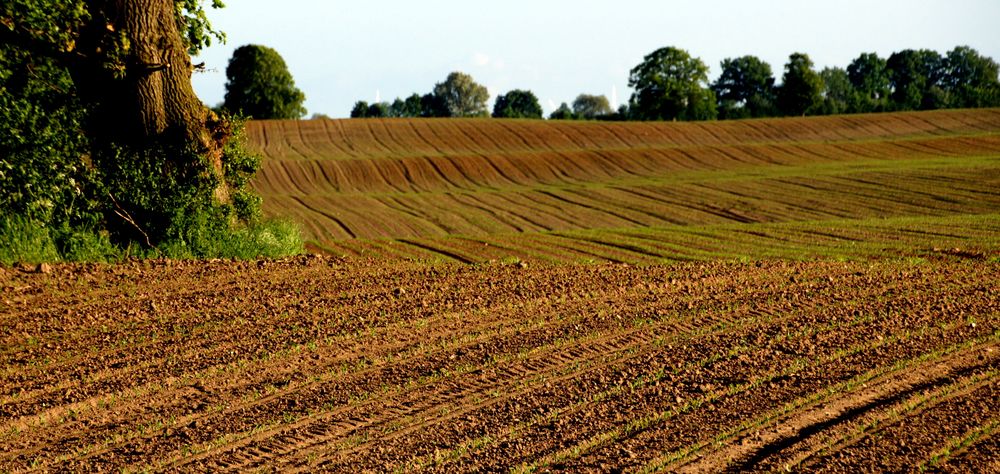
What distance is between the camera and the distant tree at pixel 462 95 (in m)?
137

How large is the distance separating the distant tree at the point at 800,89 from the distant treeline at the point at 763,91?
0.10m

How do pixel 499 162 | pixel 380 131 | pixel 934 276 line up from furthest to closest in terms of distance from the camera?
pixel 380 131 → pixel 499 162 → pixel 934 276

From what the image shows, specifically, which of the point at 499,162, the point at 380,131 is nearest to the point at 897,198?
the point at 499,162

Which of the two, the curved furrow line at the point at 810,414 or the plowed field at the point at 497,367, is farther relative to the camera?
the plowed field at the point at 497,367

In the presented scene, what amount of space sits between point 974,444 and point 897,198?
31.9 metres

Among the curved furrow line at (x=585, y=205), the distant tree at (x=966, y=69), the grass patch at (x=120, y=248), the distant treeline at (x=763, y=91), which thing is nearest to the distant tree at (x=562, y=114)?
the distant treeline at (x=763, y=91)

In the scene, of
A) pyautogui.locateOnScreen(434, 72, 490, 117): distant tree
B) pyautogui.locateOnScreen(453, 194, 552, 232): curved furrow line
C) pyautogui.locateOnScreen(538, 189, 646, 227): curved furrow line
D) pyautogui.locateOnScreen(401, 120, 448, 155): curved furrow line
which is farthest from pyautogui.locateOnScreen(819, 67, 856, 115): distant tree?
pyautogui.locateOnScreen(453, 194, 552, 232): curved furrow line

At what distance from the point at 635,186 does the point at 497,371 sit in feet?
125

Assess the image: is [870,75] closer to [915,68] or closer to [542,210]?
[915,68]

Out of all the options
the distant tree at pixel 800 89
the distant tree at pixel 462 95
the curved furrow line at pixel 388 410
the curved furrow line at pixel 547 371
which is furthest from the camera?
the distant tree at pixel 462 95

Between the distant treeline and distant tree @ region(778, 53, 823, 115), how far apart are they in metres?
0.10

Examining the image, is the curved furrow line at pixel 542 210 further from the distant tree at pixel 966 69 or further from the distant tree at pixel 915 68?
the distant tree at pixel 915 68

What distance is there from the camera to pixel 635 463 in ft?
20.0

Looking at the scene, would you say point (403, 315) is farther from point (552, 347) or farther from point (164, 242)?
point (164, 242)
